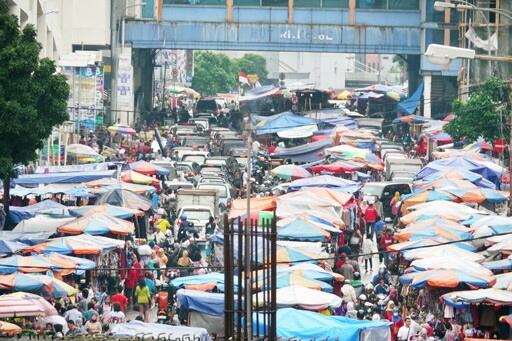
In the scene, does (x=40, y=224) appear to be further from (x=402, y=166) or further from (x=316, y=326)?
(x=402, y=166)

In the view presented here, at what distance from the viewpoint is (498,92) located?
5259 centimetres

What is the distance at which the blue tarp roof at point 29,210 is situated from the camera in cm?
3711

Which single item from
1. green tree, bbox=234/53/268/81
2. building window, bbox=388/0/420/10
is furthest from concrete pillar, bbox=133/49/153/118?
green tree, bbox=234/53/268/81

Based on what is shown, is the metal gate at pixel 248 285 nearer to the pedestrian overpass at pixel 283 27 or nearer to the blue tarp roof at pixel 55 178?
the blue tarp roof at pixel 55 178

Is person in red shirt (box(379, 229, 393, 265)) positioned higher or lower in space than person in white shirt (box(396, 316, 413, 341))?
higher

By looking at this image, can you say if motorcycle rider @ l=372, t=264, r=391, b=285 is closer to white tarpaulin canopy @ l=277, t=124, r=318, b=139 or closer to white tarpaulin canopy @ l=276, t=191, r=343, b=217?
white tarpaulin canopy @ l=276, t=191, r=343, b=217

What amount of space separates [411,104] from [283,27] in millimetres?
7279

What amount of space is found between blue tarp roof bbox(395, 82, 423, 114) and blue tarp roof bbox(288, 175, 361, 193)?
3420 centimetres

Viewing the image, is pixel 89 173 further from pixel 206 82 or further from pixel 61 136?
pixel 206 82

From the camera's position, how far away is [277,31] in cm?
7819

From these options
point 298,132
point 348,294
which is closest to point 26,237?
point 348,294

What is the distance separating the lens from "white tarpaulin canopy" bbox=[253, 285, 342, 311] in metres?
26.4

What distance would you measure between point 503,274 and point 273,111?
54.7 meters

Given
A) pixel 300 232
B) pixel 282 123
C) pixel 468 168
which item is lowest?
pixel 300 232
